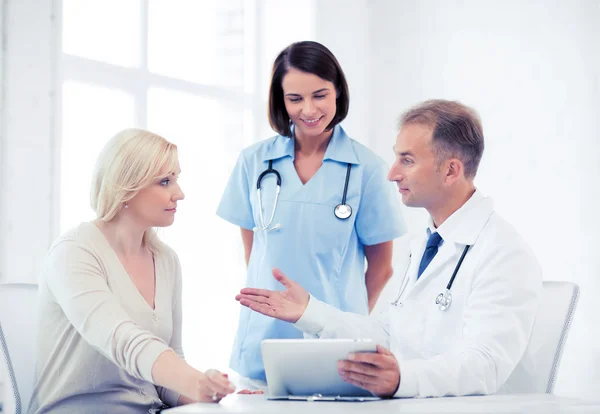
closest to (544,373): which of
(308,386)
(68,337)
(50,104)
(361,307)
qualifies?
(308,386)

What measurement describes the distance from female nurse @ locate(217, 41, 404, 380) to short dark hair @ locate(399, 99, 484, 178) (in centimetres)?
48

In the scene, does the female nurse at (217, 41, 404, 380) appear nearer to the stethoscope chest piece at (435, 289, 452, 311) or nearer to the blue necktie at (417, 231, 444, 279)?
the blue necktie at (417, 231, 444, 279)

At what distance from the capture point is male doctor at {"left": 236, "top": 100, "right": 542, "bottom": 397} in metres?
1.27

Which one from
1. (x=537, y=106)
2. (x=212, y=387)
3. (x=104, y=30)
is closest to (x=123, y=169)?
(x=212, y=387)

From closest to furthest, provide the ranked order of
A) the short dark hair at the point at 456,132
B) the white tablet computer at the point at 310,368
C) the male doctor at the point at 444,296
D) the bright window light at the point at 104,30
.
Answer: the white tablet computer at the point at 310,368, the male doctor at the point at 444,296, the short dark hair at the point at 456,132, the bright window light at the point at 104,30

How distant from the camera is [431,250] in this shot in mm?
1681

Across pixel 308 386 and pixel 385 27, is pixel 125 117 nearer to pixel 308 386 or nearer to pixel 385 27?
pixel 385 27

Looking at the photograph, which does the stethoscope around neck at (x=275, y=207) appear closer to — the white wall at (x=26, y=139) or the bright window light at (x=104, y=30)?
the white wall at (x=26, y=139)

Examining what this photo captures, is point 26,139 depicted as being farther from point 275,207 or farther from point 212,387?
point 212,387

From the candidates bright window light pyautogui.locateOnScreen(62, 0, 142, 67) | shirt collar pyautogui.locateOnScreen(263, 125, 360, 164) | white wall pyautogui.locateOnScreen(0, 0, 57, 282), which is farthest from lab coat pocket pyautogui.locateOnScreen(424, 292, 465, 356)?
bright window light pyautogui.locateOnScreen(62, 0, 142, 67)

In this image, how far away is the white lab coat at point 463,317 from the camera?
1291 mm

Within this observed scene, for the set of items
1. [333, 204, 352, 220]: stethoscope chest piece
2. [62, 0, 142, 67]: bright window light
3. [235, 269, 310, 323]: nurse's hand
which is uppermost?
[62, 0, 142, 67]: bright window light

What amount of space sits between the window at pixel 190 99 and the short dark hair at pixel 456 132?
4.73 feet

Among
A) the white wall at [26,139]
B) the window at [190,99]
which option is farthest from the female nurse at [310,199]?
the window at [190,99]
